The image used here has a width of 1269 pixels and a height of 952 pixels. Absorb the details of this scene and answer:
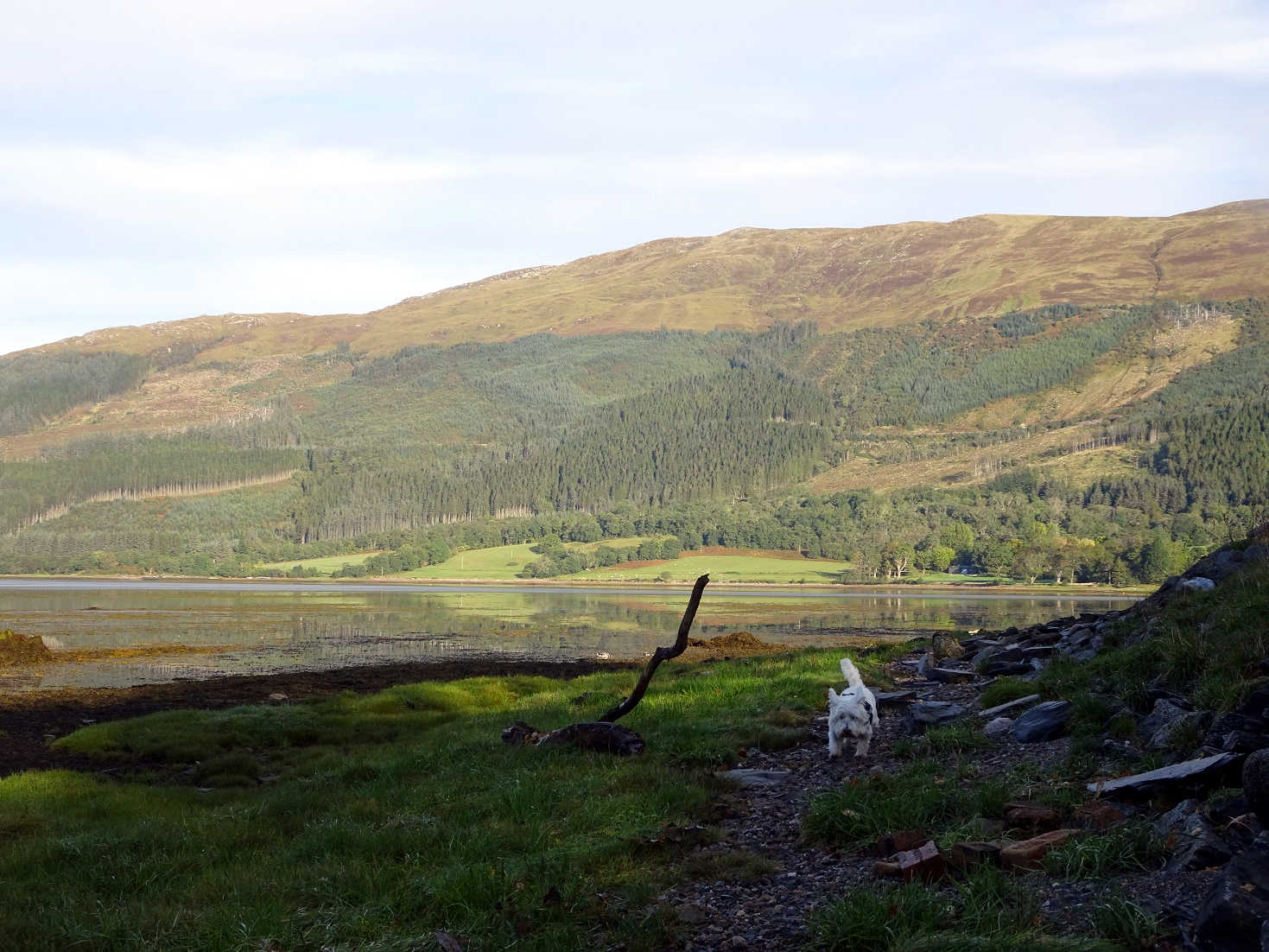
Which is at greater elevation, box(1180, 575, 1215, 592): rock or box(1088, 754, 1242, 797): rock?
box(1088, 754, 1242, 797): rock

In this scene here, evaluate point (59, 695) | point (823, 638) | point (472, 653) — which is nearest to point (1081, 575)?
point (823, 638)

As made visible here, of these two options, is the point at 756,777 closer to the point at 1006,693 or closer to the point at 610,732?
the point at 610,732

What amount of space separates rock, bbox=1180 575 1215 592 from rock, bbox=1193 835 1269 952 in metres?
12.1

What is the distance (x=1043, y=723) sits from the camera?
43.2ft

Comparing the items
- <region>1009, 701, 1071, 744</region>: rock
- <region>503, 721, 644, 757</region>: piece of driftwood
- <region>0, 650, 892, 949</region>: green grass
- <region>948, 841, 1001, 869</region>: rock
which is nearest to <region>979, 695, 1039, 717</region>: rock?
<region>1009, 701, 1071, 744</region>: rock

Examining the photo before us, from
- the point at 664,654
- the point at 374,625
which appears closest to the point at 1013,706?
the point at 664,654

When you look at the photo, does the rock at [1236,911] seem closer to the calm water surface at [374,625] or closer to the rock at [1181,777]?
the rock at [1181,777]

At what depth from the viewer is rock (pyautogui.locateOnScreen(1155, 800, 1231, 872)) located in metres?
7.64

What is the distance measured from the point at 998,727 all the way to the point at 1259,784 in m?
6.20

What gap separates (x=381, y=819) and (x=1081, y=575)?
513 ft

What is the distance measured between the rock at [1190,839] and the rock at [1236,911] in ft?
2.85

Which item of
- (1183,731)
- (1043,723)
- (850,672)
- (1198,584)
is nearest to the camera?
(1183,731)

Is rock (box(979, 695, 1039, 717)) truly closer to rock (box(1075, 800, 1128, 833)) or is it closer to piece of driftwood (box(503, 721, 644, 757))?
piece of driftwood (box(503, 721, 644, 757))

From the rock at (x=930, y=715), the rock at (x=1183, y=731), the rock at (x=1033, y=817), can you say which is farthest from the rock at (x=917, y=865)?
the rock at (x=930, y=715)
